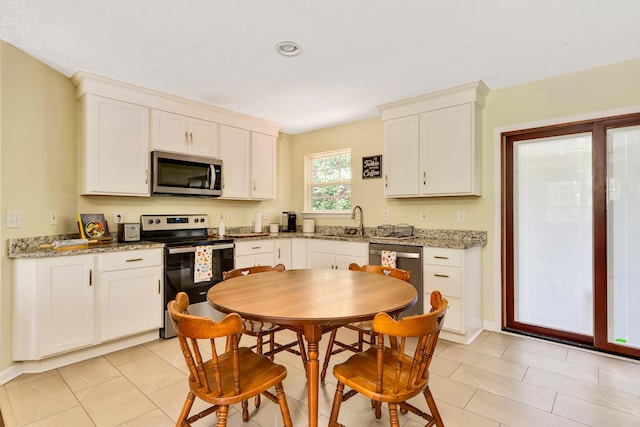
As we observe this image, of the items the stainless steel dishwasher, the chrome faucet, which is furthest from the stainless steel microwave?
the stainless steel dishwasher

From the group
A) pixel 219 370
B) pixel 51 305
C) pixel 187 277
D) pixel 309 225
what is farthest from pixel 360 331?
pixel 309 225

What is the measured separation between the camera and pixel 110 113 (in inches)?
120

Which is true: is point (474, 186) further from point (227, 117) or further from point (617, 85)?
point (227, 117)

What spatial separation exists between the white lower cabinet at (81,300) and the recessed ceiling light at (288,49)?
2.05 m

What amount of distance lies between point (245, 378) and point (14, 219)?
7.38 ft

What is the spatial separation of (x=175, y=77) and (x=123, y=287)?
190cm

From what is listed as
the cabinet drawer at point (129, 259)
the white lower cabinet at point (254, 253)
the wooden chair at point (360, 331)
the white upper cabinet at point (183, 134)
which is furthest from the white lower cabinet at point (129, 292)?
the wooden chair at point (360, 331)

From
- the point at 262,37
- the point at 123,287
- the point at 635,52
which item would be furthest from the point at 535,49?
the point at 123,287

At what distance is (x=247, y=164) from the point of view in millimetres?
4211

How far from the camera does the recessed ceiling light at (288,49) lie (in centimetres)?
244

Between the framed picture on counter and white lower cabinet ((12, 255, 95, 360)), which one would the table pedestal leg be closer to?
white lower cabinet ((12, 255, 95, 360))

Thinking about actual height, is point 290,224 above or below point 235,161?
below

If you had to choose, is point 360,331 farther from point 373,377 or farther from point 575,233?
point 575,233

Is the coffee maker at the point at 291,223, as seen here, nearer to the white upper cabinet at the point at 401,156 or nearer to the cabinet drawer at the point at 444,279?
the white upper cabinet at the point at 401,156
